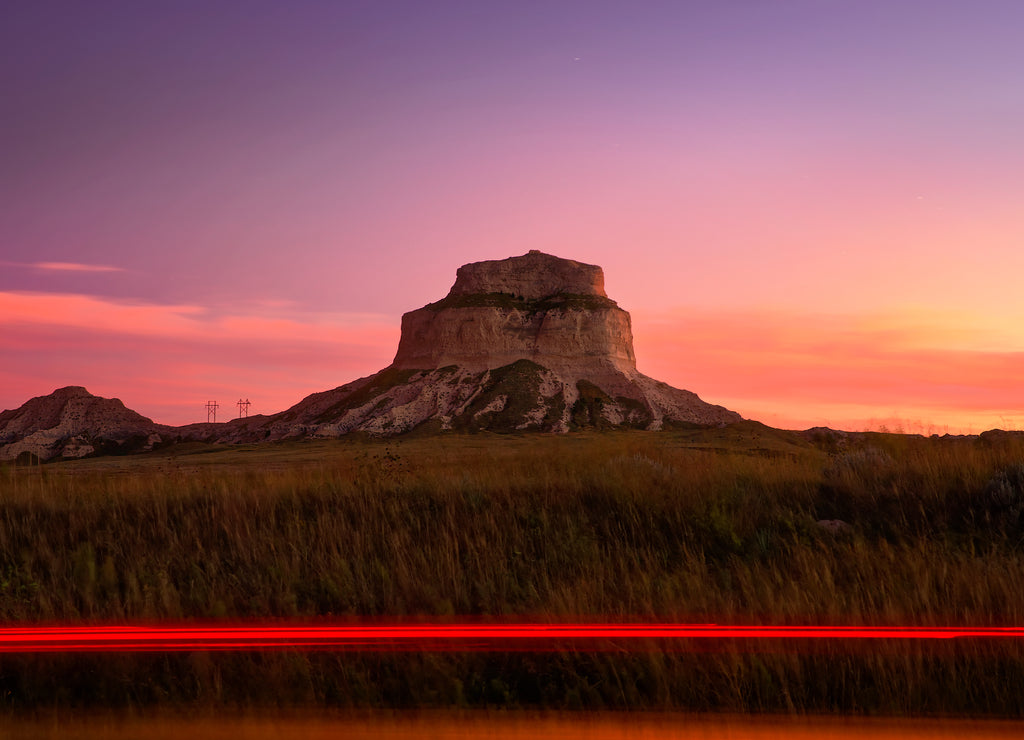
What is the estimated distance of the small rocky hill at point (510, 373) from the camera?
85.9 meters

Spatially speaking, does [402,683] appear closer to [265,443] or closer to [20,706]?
[20,706]

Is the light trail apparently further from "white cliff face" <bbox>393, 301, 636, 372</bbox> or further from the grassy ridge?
"white cliff face" <bbox>393, 301, 636, 372</bbox>

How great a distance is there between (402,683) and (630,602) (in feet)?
6.29

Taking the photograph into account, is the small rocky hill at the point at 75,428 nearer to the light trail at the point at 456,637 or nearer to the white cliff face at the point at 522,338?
the white cliff face at the point at 522,338

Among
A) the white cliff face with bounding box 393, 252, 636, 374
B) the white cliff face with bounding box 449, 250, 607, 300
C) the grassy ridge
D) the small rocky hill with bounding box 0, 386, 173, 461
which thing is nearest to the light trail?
the grassy ridge

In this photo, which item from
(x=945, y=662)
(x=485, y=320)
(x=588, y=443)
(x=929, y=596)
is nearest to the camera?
(x=945, y=662)

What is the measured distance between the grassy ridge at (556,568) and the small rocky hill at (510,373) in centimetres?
7123

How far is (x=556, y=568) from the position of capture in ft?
23.6

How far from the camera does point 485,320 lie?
98.0m

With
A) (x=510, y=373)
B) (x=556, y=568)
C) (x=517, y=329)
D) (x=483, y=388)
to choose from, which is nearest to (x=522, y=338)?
(x=517, y=329)

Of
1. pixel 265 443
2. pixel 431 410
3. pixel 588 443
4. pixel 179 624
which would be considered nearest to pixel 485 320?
pixel 431 410

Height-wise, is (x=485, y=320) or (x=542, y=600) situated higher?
(x=485, y=320)

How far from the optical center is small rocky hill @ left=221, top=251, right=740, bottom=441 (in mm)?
85938

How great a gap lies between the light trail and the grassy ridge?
0.36 feet
